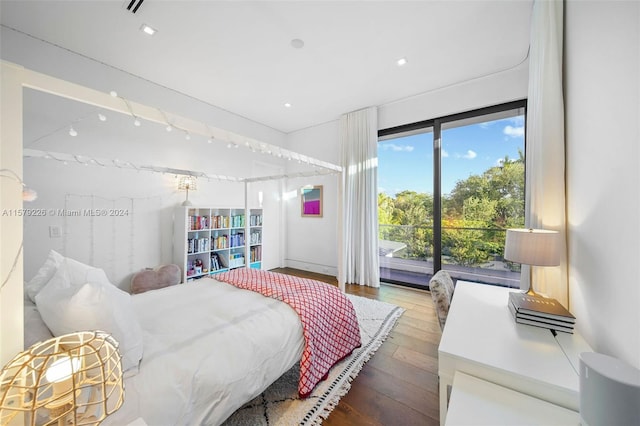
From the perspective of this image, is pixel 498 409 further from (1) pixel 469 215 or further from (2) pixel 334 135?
(2) pixel 334 135

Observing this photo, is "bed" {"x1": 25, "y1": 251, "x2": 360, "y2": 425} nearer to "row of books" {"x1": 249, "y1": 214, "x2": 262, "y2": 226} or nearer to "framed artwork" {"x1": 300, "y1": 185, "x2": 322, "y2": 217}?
"row of books" {"x1": 249, "y1": 214, "x2": 262, "y2": 226}

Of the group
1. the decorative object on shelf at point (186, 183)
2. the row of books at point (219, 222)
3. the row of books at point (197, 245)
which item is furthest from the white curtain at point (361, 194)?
the decorative object on shelf at point (186, 183)

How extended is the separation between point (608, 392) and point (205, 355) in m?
1.49

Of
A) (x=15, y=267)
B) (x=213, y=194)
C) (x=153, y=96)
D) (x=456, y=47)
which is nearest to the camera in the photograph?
(x=15, y=267)

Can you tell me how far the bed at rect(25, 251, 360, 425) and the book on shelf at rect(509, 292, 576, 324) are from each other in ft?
4.25

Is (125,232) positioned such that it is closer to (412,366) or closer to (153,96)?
(153,96)

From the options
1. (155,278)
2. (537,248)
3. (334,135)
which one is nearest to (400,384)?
(537,248)

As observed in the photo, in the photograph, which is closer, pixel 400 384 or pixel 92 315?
pixel 92 315

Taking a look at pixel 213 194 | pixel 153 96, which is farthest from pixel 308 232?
pixel 153 96

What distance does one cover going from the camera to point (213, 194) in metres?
3.80

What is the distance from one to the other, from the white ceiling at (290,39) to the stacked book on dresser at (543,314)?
2.34 meters

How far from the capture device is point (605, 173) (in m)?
1.11

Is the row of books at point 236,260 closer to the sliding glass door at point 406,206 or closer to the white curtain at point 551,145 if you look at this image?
the sliding glass door at point 406,206

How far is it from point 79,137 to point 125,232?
113 centimetres
